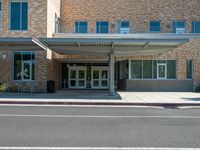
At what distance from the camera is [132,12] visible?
35.0m

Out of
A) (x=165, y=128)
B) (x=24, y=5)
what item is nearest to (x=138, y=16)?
(x=24, y=5)

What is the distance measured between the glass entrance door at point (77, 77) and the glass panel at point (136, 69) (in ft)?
22.9

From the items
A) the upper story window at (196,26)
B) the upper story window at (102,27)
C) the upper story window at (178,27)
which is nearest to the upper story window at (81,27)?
the upper story window at (102,27)

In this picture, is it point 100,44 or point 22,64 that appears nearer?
point 100,44

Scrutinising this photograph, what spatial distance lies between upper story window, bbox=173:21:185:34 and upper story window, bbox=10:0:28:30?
15.3 metres

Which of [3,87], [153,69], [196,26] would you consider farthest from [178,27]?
[3,87]

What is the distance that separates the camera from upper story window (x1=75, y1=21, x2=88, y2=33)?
1384 inches

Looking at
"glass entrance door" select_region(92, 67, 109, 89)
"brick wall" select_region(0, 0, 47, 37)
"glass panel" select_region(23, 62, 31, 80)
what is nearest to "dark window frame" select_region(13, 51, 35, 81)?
"glass panel" select_region(23, 62, 31, 80)

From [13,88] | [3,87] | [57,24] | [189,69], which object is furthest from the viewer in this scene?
[57,24]

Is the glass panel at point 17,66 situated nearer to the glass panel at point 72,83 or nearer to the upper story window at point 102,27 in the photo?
the glass panel at point 72,83

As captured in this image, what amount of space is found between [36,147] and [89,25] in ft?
92.9

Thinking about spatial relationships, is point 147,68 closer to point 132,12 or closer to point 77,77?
point 132,12

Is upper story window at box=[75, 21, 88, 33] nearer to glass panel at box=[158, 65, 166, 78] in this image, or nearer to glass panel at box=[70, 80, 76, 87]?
glass panel at box=[70, 80, 76, 87]

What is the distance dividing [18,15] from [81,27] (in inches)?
351
